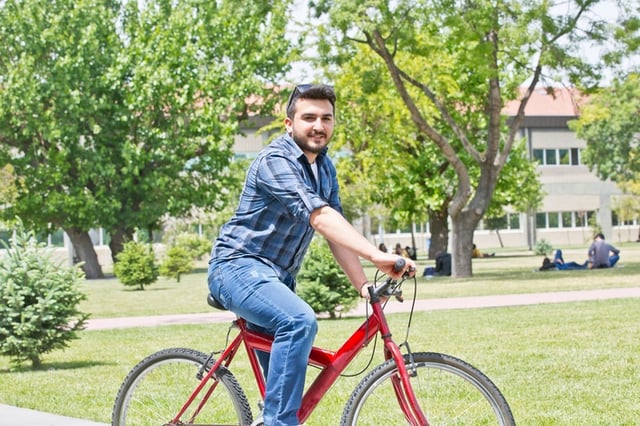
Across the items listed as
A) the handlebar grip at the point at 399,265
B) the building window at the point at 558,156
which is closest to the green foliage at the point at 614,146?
the building window at the point at 558,156

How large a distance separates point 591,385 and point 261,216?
490 centimetres

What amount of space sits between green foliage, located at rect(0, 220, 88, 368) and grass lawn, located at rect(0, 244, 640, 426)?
333 mm

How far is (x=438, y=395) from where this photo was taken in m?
4.81

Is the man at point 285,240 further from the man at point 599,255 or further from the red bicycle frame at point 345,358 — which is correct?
the man at point 599,255

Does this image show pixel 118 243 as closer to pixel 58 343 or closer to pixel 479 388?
pixel 58 343

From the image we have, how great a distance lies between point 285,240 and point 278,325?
39cm

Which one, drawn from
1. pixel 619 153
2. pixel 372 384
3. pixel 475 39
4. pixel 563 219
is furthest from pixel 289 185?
pixel 563 219

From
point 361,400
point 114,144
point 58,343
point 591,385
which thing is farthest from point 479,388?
point 114,144

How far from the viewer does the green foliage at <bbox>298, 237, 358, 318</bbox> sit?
1767 cm

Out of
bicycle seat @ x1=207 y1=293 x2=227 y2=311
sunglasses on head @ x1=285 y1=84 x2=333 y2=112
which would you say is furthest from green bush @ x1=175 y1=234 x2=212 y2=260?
sunglasses on head @ x1=285 y1=84 x2=333 y2=112

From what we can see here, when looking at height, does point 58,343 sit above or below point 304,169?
below

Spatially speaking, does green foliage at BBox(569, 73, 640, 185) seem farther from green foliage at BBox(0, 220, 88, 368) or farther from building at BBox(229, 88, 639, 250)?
green foliage at BBox(0, 220, 88, 368)

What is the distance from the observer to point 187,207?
165ft

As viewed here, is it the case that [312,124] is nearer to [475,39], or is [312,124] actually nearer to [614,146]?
[475,39]
